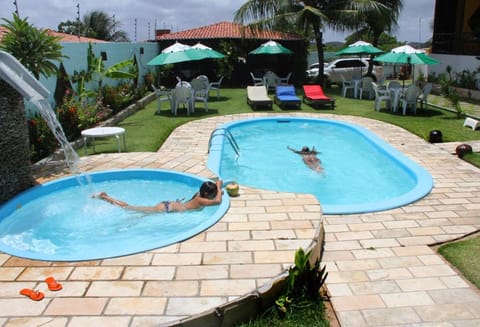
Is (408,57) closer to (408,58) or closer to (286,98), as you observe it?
(408,58)

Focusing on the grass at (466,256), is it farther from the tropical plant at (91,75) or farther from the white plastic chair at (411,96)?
the tropical plant at (91,75)

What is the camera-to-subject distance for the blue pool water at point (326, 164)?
8.23 meters

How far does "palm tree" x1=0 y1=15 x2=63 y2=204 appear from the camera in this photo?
20.1ft

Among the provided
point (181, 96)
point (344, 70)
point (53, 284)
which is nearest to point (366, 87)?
point (344, 70)

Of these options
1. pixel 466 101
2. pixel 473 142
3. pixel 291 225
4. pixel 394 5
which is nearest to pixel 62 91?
pixel 291 225

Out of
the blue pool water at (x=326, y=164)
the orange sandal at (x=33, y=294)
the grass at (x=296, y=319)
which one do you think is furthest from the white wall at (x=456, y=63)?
the orange sandal at (x=33, y=294)

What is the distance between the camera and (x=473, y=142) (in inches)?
410

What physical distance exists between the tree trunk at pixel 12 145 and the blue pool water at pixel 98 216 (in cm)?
20

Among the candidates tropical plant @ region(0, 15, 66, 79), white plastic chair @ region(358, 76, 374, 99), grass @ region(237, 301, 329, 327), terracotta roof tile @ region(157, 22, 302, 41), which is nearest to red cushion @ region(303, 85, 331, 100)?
white plastic chair @ region(358, 76, 374, 99)

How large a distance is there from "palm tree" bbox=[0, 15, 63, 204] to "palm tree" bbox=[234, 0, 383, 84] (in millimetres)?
14485

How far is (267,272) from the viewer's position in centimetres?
417

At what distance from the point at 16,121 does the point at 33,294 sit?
3.50m

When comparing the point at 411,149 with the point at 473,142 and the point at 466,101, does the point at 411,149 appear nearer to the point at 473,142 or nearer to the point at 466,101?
the point at 473,142

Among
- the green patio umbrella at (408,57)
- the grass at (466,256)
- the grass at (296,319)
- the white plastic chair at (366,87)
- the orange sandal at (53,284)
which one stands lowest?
the grass at (296,319)
